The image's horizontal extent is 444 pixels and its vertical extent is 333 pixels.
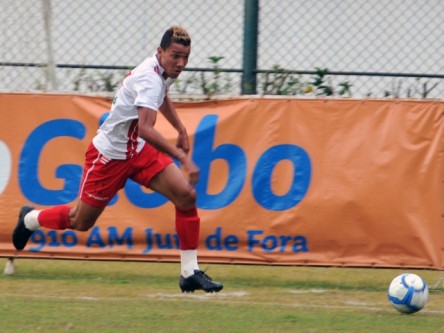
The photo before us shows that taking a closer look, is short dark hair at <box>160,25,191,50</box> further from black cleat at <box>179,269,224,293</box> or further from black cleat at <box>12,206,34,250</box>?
black cleat at <box>12,206,34,250</box>

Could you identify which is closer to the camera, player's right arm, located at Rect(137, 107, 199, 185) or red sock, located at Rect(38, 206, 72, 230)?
player's right arm, located at Rect(137, 107, 199, 185)

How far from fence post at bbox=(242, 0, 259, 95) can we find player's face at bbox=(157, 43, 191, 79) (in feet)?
6.86

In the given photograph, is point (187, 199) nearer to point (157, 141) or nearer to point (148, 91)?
point (157, 141)

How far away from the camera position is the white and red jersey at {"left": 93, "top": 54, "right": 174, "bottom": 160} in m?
7.67

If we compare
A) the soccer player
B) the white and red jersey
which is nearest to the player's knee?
the soccer player

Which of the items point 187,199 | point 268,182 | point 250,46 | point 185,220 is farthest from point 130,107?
point 250,46

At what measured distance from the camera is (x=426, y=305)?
321 inches

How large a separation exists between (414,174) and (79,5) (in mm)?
3502

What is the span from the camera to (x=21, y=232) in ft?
28.7

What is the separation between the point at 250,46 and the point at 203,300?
104 inches

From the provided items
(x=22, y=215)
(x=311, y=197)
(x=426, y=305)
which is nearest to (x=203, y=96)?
(x=311, y=197)

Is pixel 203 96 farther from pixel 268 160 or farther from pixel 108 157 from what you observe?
pixel 108 157

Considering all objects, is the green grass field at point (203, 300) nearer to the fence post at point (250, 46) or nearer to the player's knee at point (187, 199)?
the player's knee at point (187, 199)

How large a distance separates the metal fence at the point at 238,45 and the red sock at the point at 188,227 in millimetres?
2189
